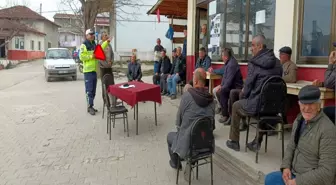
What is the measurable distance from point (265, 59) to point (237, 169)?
150 cm

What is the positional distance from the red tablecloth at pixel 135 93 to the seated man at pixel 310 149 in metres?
3.36

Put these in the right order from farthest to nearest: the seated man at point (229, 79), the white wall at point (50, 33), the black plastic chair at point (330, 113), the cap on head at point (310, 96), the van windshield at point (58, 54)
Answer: the white wall at point (50, 33)
the van windshield at point (58, 54)
the seated man at point (229, 79)
the black plastic chair at point (330, 113)
the cap on head at point (310, 96)

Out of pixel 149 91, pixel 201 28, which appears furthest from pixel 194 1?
pixel 149 91

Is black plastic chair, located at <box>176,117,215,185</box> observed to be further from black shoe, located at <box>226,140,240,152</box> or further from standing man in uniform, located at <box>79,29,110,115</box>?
standing man in uniform, located at <box>79,29,110,115</box>

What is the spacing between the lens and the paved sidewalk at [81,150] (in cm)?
410

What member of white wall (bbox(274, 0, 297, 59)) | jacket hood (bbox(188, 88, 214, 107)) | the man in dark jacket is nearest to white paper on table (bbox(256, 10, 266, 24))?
white wall (bbox(274, 0, 297, 59))

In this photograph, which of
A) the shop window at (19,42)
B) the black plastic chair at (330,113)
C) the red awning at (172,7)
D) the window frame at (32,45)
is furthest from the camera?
the window frame at (32,45)

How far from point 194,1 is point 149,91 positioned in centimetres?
427

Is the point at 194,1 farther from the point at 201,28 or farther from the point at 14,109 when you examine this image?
the point at 14,109

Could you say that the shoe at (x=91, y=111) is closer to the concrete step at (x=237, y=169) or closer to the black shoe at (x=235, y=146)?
the concrete step at (x=237, y=169)

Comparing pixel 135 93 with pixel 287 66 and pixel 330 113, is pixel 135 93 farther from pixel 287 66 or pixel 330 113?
pixel 330 113

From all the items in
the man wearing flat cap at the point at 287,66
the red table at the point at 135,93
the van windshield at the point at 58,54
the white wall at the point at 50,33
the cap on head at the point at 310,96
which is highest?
the white wall at the point at 50,33

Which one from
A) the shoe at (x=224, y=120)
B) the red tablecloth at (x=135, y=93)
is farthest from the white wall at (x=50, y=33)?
the shoe at (x=224, y=120)

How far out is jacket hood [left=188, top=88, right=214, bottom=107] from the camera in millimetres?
3592
